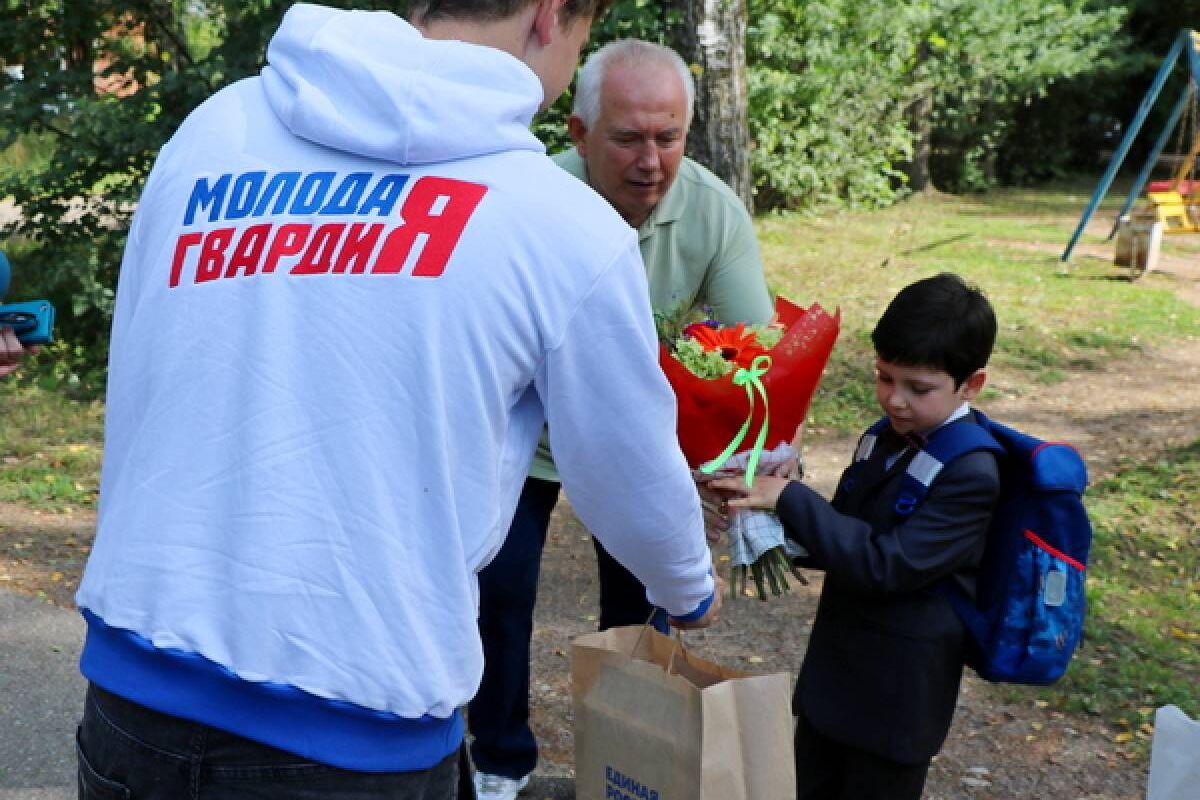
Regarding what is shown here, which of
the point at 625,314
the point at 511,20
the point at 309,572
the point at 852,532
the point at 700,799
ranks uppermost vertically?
the point at 511,20

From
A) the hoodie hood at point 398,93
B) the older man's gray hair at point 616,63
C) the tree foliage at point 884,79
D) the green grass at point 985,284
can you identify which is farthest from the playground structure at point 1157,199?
the hoodie hood at point 398,93

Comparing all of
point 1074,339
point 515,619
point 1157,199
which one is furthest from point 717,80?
point 1157,199

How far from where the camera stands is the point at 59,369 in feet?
30.1

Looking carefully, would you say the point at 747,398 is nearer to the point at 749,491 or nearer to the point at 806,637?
the point at 749,491

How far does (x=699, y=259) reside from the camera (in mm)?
3564

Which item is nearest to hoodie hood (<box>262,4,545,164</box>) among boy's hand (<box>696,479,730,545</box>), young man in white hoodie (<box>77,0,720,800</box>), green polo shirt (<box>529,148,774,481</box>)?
young man in white hoodie (<box>77,0,720,800</box>)

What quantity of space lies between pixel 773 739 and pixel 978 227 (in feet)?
55.1

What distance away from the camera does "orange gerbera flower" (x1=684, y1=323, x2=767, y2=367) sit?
2869 mm

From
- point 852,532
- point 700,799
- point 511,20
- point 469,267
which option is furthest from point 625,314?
point 852,532

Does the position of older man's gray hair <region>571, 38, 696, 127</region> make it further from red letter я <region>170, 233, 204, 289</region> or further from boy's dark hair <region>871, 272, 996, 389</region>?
red letter я <region>170, 233, 204, 289</region>

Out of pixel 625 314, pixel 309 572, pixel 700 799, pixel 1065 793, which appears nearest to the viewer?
pixel 309 572

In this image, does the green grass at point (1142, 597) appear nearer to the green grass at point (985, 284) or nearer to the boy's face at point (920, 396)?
the green grass at point (985, 284)

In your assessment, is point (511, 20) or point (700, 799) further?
point (700, 799)

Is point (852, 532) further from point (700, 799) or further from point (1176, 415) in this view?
point (1176, 415)
